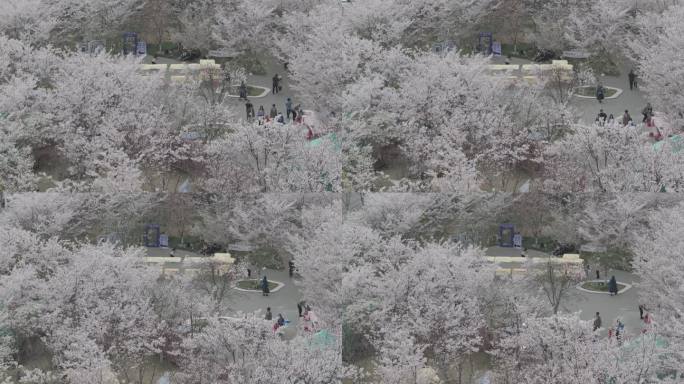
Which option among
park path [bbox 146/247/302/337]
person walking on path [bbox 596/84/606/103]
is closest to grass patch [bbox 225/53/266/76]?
park path [bbox 146/247/302/337]

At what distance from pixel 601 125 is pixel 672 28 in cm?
781

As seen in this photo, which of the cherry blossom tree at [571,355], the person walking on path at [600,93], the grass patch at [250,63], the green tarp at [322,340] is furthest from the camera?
the grass patch at [250,63]

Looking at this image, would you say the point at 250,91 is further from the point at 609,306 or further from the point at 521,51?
the point at 609,306

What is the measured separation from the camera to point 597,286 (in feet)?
334

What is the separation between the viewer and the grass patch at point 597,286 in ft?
333

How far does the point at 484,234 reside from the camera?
343 feet

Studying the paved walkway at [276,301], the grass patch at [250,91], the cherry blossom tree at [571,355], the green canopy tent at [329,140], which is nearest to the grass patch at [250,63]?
the grass patch at [250,91]

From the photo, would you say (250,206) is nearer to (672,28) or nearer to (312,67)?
(312,67)

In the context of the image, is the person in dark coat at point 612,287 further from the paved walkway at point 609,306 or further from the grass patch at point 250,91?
the grass patch at point 250,91

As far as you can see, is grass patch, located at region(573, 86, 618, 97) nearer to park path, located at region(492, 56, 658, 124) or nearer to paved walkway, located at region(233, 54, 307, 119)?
park path, located at region(492, 56, 658, 124)

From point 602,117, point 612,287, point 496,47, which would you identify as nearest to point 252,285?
point 612,287

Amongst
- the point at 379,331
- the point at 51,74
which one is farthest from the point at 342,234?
the point at 51,74

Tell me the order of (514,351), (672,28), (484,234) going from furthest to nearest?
(672,28)
(484,234)
(514,351)

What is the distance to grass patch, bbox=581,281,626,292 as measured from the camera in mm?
101562
